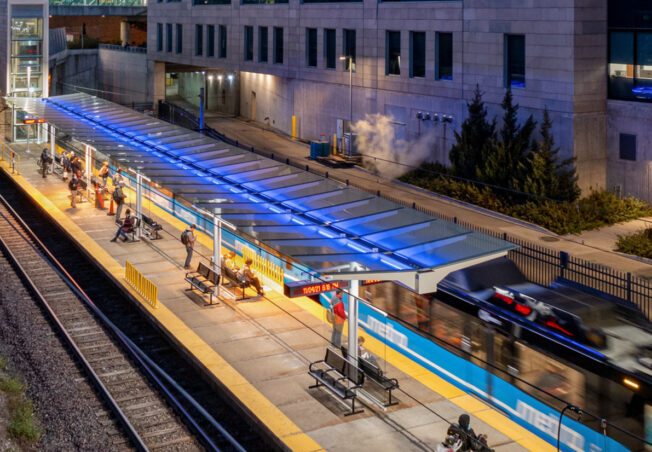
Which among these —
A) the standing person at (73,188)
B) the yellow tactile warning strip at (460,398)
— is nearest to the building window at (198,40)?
the standing person at (73,188)

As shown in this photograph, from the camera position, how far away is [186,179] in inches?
1051

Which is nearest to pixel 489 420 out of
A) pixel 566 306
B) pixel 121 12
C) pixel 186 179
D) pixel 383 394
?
pixel 383 394

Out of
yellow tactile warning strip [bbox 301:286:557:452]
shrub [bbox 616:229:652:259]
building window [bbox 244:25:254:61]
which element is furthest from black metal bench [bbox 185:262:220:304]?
building window [bbox 244:25:254:61]

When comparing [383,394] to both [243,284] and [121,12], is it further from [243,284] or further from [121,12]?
[121,12]

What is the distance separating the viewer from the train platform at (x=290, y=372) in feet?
52.0

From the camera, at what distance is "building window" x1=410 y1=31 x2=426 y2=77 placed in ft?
145

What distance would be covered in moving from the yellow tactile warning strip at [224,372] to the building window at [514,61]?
19.5m

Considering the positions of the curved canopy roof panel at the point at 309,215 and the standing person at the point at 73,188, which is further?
the standing person at the point at 73,188

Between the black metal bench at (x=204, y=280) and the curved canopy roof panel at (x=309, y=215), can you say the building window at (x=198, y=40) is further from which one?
the black metal bench at (x=204, y=280)

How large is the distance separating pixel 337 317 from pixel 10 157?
3490 cm

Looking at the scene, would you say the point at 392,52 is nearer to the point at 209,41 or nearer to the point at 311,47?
the point at 311,47

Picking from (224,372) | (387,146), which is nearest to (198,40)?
(387,146)

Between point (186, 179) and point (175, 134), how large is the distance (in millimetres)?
9550

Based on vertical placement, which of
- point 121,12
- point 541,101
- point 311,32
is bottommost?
point 541,101
